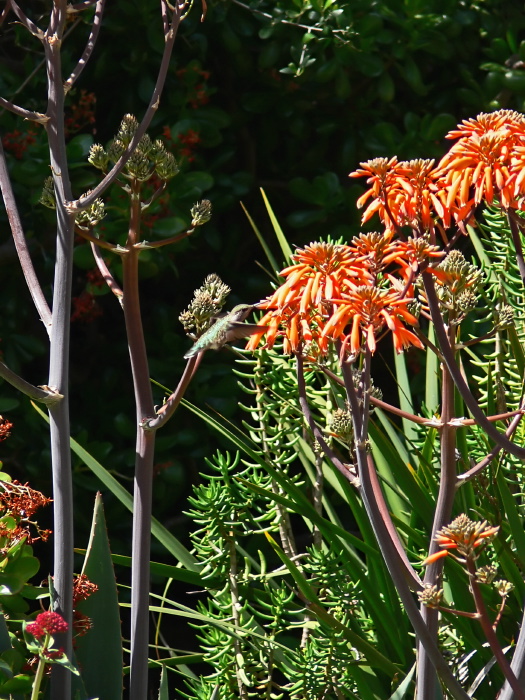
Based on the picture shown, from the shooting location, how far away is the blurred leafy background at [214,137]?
5.94 feet

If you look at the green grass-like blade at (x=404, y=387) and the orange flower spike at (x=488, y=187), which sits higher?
the orange flower spike at (x=488, y=187)

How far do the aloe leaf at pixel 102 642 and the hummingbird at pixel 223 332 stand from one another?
11.3 inches

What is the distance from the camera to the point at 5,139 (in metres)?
1.76

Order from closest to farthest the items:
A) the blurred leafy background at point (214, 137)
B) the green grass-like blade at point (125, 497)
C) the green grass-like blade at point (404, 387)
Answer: the green grass-like blade at point (125, 497)
the green grass-like blade at point (404, 387)
the blurred leafy background at point (214, 137)

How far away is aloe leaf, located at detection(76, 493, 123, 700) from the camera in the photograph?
94 centimetres

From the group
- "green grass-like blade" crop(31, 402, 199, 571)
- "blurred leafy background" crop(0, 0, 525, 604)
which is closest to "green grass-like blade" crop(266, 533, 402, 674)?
"green grass-like blade" crop(31, 402, 199, 571)

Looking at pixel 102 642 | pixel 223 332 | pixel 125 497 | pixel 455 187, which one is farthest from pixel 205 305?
pixel 125 497

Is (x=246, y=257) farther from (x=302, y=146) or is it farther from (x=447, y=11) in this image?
(x=447, y=11)

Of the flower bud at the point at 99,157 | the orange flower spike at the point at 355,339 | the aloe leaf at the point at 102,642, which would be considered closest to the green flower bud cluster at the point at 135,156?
the flower bud at the point at 99,157

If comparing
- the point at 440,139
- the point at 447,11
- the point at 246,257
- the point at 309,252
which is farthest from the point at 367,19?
the point at 309,252

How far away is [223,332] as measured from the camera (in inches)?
31.0

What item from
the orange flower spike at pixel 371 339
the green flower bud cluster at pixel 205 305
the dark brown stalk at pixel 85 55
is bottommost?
the orange flower spike at pixel 371 339

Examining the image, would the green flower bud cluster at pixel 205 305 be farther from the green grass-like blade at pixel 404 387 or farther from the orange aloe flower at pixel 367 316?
the green grass-like blade at pixel 404 387

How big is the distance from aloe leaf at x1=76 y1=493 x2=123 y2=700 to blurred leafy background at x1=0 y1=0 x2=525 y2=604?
2.55 ft
